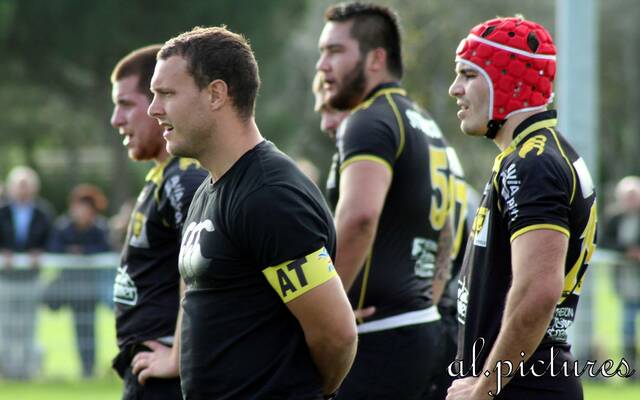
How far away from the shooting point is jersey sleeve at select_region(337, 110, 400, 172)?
5590 mm

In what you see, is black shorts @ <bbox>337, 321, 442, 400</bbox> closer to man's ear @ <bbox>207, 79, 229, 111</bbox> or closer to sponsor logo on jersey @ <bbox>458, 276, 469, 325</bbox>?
sponsor logo on jersey @ <bbox>458, 276, 469, 325</bbox>

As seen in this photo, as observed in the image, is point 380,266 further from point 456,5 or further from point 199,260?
point 456,5

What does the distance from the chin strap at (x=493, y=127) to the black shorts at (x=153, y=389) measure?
6.57ft

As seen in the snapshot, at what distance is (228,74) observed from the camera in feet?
13.7

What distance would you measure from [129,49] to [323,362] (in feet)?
103

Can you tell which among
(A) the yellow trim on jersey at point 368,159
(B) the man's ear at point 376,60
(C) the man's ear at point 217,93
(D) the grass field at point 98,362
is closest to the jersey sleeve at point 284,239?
(C) the man's ear at point 217,93

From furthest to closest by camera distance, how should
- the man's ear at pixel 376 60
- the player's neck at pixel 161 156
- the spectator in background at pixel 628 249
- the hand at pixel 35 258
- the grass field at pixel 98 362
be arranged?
the hand at pixel 35 258, the spectator in background at pixel 628 249, the grass field at pixel 98 362, the man's ear at pixel 376 60, the player's neck at pixel 161 156

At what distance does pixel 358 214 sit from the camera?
17.9ft

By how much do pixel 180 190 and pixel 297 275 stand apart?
1516mm

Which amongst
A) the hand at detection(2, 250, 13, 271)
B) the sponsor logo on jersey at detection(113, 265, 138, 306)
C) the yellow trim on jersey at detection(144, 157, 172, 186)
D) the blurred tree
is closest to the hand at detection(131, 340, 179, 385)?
the sponsor logo on jersey at detection(113, 265, 138, 306)

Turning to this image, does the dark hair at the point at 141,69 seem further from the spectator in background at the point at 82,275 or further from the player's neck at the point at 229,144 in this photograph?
the spectator in background at the point at 82,275

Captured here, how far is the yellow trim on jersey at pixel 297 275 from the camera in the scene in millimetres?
3898

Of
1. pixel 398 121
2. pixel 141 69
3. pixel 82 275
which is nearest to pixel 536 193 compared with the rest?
pixel 398 121

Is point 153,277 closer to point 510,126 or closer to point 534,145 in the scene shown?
point 510,126
